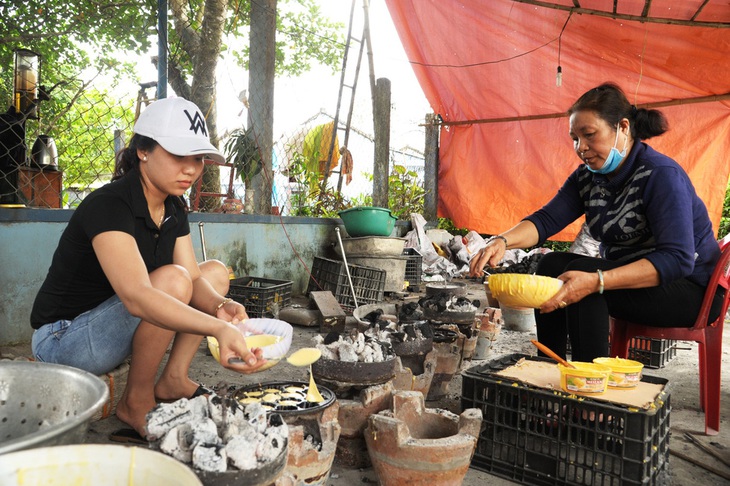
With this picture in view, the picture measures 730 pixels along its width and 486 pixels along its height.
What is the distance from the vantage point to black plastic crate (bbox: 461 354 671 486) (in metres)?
1.87

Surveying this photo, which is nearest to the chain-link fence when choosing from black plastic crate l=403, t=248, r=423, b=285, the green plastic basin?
the green plastic basin

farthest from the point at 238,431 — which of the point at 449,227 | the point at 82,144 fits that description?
the point at 449,227

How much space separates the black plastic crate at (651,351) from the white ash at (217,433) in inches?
124

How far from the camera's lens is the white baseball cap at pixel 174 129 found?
201 centimetres

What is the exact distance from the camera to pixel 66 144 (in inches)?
161

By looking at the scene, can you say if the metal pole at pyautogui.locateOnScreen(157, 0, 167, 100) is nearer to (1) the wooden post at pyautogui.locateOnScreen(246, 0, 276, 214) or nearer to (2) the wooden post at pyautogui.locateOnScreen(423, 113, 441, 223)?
(1) the wooden post at pyautogui.locateOnScreen(246, 0, 276, 214)

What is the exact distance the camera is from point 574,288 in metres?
2.42

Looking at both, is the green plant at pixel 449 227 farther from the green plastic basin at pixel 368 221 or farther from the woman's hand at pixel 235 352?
the woman's hand at pixel 235 352

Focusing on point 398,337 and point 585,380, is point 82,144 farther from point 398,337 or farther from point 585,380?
point 585,380

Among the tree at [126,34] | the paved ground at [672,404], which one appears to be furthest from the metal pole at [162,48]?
the paved ground at [672,404]

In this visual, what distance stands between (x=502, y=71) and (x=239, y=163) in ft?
10.5

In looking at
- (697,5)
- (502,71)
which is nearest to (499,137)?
(502,71)

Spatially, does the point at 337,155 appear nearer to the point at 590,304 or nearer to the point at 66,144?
the point at 66,144

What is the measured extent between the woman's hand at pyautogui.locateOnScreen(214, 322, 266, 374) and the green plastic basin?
415 centimetres
